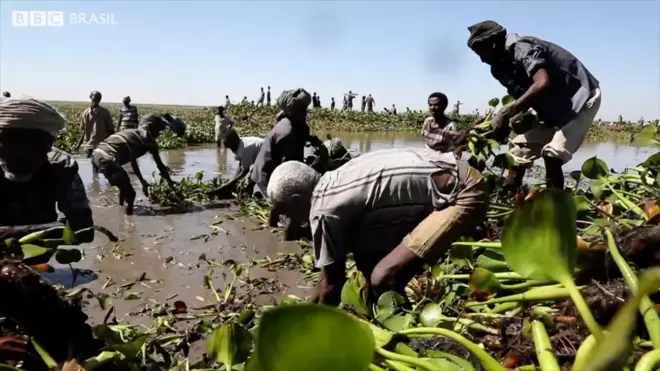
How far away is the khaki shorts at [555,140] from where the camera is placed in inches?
156

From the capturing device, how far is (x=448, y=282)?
2.39 m

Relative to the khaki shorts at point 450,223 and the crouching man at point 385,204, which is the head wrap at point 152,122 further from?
the khaki shorts at point 450,223

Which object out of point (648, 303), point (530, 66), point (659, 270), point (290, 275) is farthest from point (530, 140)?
point (659, 270)

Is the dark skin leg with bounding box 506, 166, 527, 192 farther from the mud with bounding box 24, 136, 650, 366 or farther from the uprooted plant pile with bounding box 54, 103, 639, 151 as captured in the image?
the uprooted plant pile with bounding box 54, 103, 639, 151

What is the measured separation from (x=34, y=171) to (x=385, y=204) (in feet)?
5.71

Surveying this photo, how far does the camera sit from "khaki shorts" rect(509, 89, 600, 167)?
3963mm

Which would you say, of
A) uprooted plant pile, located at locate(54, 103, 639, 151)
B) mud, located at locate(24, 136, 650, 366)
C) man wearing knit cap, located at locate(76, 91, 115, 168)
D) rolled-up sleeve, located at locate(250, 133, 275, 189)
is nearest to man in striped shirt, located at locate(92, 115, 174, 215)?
mud, located at locate(24, 136, 650, 366)

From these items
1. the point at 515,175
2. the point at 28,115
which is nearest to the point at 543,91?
the point at 515,175

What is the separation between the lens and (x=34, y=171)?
112 inches

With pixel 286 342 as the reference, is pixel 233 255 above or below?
below

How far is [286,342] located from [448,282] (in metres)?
1.83

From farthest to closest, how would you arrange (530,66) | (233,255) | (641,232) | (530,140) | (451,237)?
1. (233,255)
2. (530,140)
3. (530,66)
4. (451,237)
5. (641,232)

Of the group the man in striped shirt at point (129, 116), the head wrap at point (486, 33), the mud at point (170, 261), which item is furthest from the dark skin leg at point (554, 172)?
the man in striped shirt at point (129, 116)

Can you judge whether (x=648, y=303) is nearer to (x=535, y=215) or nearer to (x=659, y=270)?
(x=535, y=215)
